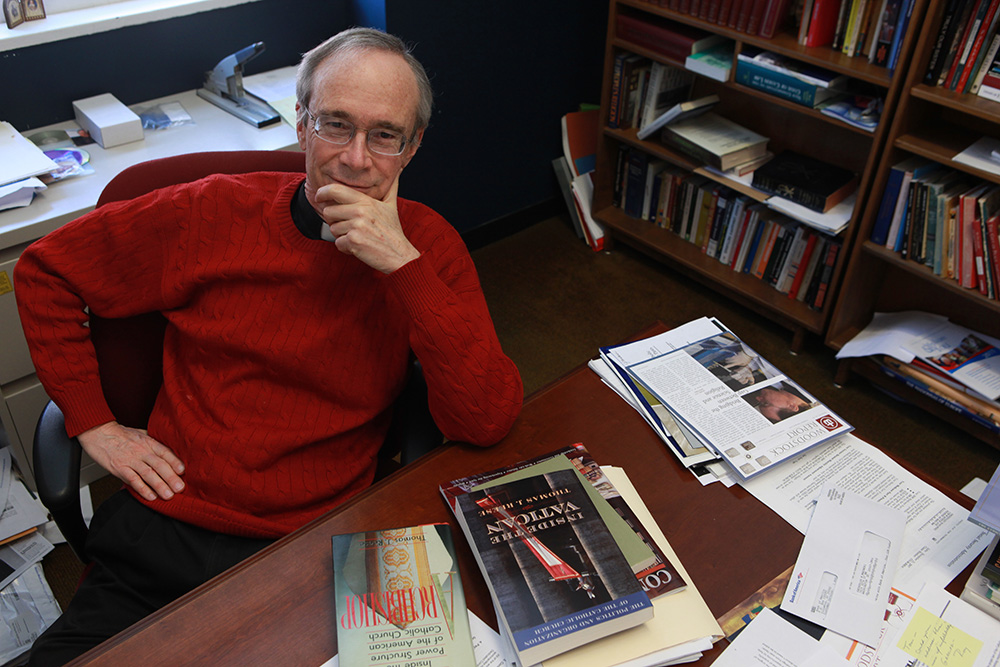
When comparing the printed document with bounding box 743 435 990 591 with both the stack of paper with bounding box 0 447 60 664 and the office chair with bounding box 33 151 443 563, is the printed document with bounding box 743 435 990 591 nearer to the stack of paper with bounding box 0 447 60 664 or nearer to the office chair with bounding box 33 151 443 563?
the office chair with bounding box 33 151 443 563

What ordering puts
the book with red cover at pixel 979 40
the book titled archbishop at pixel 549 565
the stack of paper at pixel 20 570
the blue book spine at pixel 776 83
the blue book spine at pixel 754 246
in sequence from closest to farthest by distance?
the book titled archbishop at pixel 549 565 < the stack of paper at pixel 20 570 < the book with red cover at pixel 979 40 < the blue book spine at pixel 776 83 < the blue book spine at pixel 754 246

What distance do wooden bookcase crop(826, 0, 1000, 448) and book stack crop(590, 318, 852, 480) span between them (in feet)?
3.68

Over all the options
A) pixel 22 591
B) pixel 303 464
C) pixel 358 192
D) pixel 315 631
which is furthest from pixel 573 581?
pixel 22 591

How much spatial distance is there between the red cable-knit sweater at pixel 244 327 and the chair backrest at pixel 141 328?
0.05 metres

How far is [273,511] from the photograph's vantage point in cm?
137

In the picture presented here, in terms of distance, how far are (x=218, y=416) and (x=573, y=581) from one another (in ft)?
2.36

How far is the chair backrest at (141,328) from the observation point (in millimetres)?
1431

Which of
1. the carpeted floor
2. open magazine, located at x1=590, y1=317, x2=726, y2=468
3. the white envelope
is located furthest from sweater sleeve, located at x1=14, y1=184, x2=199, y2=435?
the white envelope

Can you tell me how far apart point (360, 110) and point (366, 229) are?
0.20 m

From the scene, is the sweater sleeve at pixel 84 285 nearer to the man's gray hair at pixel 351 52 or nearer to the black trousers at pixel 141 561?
the black trousers at pixel 141 561

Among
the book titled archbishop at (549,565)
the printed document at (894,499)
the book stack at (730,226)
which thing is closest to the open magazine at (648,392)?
the printed document at (894,499)

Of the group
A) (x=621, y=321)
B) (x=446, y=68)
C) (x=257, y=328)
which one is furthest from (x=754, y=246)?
(x=257, y=328)

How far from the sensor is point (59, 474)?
1.26 m

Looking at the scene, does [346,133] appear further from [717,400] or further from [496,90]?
[496,90]
